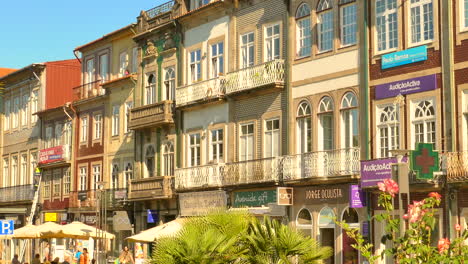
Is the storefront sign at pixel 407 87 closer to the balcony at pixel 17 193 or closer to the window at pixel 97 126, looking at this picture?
the window at pixel 97 126

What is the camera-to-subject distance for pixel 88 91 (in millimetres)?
51844

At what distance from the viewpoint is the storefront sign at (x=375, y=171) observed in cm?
2931

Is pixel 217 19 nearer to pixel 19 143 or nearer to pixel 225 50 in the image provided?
pixel 225 50

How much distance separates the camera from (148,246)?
4350 centimetres

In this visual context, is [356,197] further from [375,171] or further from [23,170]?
[23,170]

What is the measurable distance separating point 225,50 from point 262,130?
4.40 meters

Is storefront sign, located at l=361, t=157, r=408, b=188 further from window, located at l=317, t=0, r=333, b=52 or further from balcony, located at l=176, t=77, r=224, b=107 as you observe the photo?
balcony, located at l=176, t=77, r=224, b=107

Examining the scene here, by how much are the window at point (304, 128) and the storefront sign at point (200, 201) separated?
4.65 metres

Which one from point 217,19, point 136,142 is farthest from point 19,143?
point 217,19

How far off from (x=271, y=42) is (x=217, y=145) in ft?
17.8

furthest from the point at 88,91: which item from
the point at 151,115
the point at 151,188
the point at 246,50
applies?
the point at 246,50

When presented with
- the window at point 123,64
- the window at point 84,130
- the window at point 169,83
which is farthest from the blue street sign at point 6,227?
the window at point 84,130

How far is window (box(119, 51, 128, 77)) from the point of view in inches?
1891

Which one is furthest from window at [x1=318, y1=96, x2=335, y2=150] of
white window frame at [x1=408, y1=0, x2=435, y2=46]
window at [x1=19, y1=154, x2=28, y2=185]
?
window at [x1=19, y1=154, x2=28, y2=185]
